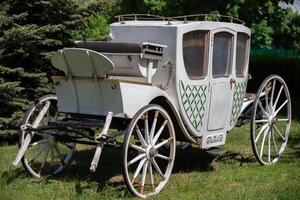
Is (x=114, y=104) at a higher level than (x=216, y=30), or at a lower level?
lower

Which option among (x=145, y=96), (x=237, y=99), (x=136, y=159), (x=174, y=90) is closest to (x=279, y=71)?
(x=237, y=99)

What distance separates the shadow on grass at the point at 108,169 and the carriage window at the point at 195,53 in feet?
4.40

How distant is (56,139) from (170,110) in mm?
1447

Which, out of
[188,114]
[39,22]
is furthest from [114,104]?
[39,22]

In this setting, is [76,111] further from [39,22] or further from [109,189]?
[39,22]

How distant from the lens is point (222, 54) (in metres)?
8.37

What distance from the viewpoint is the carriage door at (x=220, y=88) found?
322 inches

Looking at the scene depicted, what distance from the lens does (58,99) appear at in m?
7.54

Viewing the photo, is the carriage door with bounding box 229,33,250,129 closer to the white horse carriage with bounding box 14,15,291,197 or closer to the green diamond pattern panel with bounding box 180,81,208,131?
the white horse carriage with bounding box 14,15,291,197

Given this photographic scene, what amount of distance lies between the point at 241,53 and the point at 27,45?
426 cm

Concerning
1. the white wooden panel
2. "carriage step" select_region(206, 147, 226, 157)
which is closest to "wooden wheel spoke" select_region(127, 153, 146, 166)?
the white wooden panel

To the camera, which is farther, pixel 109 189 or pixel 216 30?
pixel 216 30

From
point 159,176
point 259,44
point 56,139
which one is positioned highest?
point 56,139

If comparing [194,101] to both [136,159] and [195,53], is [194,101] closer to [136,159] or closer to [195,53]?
[195,53]
